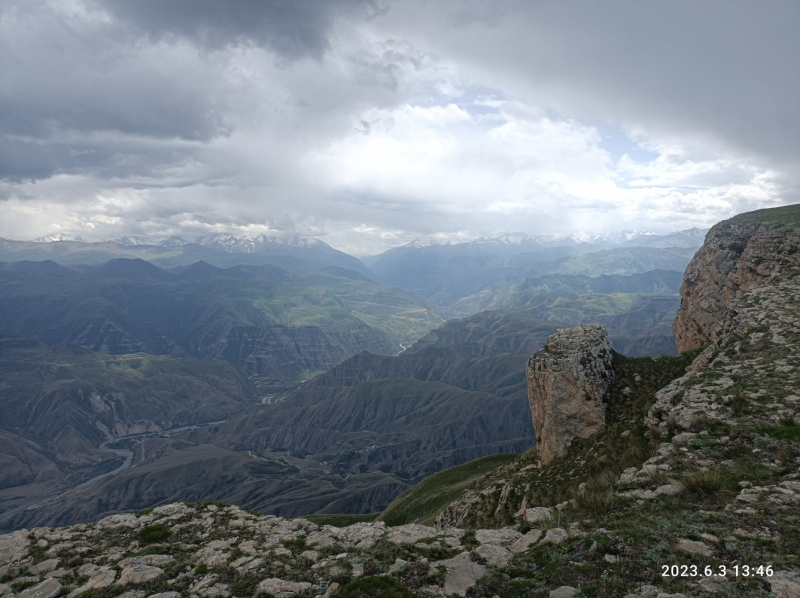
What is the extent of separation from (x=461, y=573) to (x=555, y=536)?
117 inches

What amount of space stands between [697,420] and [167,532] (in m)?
22.5

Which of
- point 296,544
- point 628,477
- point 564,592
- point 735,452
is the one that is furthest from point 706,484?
point 296,544

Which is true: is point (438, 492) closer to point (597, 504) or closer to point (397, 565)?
point (597, 504)

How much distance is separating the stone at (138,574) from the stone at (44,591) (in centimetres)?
168

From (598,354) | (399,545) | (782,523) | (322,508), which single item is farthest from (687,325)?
(322,508)

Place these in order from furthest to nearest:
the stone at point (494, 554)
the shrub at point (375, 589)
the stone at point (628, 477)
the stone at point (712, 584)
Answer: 1. the stone at point (628, 477)
2. the stone at point (494, 554)
3. the shrub at point (375, 589)
4. the stone at point (712, 584)

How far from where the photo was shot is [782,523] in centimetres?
920

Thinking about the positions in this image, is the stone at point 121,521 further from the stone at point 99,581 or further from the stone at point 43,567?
the stone at point 99,581

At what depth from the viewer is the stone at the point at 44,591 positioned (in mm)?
11805

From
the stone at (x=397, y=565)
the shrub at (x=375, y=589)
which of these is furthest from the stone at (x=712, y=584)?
the stone at (x=397, y=565)

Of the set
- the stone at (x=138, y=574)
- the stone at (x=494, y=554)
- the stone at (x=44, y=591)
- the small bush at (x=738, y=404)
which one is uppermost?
the small bush at (x=738, y=404)

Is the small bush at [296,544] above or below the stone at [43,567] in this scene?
above

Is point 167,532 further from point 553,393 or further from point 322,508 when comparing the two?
point 322,508

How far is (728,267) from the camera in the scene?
1784 inches
